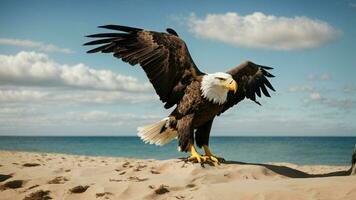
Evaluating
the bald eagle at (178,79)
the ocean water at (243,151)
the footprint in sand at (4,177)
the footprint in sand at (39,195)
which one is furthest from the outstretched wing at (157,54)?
the ocean water at (243,151)

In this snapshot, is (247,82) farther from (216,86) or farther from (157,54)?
(157,54)

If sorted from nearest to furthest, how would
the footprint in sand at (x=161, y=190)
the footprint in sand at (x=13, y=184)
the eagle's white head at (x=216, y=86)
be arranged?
the footprint in sand at (x=161, y=190), the eagle's white head at (x=216, y=86), the footprint in sand at (x=13, y=184)

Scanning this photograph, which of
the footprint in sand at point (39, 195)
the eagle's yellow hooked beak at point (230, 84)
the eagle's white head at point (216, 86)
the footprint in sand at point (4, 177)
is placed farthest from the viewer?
the footprint in sand at point (4, 177)

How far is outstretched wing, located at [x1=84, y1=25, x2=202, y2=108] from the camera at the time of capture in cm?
585

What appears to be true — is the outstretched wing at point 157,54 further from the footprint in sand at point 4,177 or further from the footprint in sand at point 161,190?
the footprint in sand at point 4,177

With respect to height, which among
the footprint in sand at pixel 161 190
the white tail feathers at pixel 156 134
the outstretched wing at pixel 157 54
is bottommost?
the footprint in sand at pixel 161 190

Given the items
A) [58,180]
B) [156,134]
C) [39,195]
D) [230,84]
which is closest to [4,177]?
[58,180]

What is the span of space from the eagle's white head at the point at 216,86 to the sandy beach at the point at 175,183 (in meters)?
1.01

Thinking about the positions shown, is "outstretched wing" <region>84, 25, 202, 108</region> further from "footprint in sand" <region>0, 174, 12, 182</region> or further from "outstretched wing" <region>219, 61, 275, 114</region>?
"footprint in sand" <region>0, 174, 12, 182</region>

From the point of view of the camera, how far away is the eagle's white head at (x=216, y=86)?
5648 mm

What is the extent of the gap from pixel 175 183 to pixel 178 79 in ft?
6.01

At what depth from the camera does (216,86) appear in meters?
5.68

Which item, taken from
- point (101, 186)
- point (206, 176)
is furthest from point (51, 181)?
point (206, 176)

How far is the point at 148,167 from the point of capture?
607 centimetres
